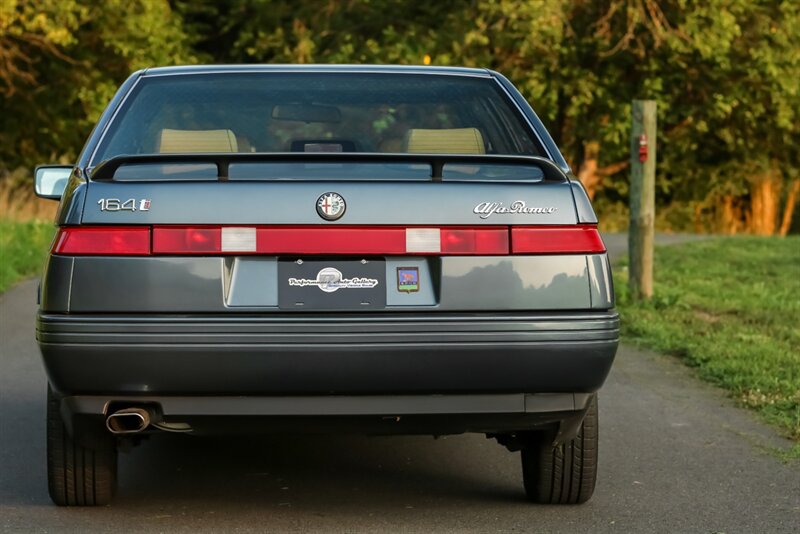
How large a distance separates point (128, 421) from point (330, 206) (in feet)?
3.12

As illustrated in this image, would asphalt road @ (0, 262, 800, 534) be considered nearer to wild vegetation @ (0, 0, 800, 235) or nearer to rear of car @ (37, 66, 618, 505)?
rear of car @ (37, 66, 618, 505)

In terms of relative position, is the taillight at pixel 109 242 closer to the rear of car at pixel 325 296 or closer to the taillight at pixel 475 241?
the rear of car at pixel 325 296

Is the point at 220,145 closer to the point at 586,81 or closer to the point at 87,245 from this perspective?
the point at 87,245

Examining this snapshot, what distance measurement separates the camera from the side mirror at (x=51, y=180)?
5773mm

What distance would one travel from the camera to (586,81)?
1115 inches

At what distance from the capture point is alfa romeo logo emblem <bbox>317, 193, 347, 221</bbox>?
185 inches

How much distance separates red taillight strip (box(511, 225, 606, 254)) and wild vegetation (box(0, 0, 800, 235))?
63.8ft

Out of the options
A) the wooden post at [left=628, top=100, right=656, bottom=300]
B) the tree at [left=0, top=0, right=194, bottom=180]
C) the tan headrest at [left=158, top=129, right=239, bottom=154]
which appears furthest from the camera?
the tree at [left=0, top=0, right=194, bottom=180]

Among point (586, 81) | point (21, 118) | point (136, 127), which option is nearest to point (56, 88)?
point (21, 118)

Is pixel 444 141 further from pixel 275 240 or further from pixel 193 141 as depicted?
pixel 275 240

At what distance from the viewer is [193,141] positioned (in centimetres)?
571

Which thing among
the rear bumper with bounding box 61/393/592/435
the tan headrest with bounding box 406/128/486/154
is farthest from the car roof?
the rear bumper with bounding box 61/393/592/435

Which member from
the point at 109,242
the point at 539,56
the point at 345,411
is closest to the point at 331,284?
the point at 345,411

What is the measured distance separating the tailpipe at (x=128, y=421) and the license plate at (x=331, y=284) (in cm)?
57
